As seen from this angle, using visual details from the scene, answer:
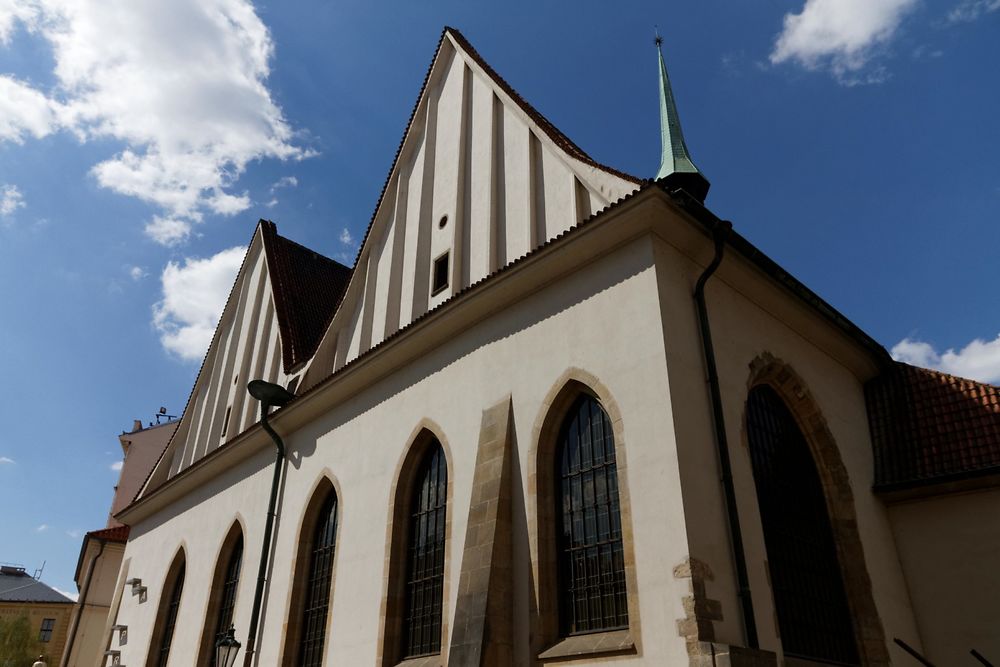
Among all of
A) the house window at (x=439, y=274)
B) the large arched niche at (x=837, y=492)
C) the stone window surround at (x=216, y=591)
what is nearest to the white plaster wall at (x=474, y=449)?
the stone window surround at (x=216, y=591)

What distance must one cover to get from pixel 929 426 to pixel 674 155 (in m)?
5.76

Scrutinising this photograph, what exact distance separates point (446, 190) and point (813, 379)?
6.46 meters

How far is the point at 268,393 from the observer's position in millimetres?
14039

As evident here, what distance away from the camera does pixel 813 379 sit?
425 inches

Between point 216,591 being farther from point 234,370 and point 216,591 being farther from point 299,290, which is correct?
point 299,290

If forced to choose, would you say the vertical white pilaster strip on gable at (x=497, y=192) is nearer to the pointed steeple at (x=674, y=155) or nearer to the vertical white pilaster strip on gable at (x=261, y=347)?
the pointed steeple at (x=674, y=155)

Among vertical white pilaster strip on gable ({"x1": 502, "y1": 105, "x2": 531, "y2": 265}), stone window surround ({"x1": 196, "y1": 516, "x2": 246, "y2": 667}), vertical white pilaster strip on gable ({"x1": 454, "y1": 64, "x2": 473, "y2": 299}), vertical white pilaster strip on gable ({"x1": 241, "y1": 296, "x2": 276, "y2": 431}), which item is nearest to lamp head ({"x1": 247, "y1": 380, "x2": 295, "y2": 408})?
vertical white pilaster strip on gable ({"x1": 241, "y1": 296, "x2": 276, "y2": 431})

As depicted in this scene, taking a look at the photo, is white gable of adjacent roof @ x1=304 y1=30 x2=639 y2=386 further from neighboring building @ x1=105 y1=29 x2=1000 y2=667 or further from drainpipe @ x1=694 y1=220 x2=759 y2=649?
drainpipe @ x1=694 y1=220 x2=759 y2=649

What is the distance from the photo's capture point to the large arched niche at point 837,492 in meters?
9.25

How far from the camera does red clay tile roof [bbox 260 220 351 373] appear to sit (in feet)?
53.9

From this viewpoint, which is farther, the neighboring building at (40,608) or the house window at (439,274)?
the neighboring building at (40,608)

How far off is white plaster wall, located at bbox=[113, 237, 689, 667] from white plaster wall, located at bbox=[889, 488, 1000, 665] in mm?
5488

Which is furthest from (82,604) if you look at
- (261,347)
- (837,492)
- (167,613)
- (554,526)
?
(837,492)

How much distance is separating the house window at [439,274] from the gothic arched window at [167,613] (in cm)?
921
